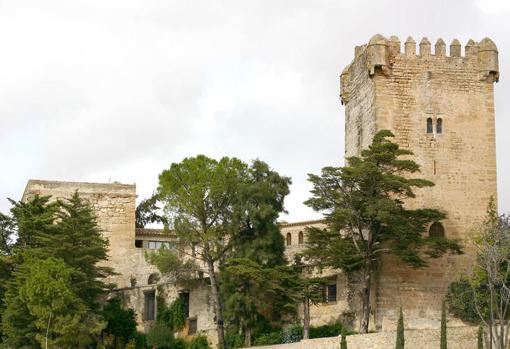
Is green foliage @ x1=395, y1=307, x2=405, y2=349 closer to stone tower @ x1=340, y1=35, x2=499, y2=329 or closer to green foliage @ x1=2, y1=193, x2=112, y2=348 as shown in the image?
stone tower @ x1=340, y1=35, x2=499, y2=329

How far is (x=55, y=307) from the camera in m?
42.4

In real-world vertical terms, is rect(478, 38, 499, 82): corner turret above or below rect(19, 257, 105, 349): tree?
above

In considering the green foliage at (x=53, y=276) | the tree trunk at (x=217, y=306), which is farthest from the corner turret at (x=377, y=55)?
the green foliage at (x=53, y=276)

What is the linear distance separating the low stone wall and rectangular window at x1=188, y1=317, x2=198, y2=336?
9292 mm

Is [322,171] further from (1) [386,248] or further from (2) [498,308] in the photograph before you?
(2) [498,308]

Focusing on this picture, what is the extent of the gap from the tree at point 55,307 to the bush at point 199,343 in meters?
5.08

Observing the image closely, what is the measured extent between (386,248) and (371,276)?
1398mm

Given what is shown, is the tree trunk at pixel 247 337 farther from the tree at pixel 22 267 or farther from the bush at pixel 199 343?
the tree at pixel 22 267

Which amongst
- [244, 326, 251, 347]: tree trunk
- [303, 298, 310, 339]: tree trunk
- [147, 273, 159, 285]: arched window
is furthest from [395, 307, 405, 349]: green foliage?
[147, 273, 159, 285]: arched window

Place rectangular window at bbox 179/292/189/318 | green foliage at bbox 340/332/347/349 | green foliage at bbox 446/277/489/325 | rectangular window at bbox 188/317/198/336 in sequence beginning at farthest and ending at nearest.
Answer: rectangular window at bbox 179/292/189/318 → rectangular window at bbox 188/317/198/336 → green foliage at bbox 446/277/489/325 → green foliage at bbox 340/332/347/349

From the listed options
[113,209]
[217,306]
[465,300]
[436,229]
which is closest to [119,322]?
[217,306]

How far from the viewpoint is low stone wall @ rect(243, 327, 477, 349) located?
3994 cm

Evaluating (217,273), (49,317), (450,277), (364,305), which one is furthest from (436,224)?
(49,317)

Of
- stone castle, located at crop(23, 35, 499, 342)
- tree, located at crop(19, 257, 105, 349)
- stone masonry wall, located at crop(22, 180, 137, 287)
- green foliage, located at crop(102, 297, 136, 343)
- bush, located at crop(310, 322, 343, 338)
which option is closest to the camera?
tree, located at crop(19, 257, 105, 349)
